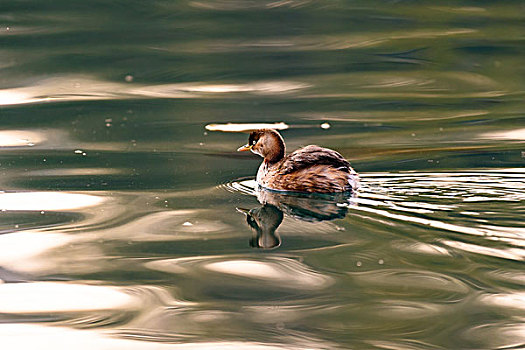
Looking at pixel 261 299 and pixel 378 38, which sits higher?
pixel 378 38

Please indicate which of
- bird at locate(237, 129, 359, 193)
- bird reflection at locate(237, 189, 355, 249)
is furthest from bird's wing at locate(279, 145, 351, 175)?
bird reflection at locate(237, 189, 355, 249)

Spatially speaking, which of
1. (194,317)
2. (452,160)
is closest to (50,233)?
(194,317)

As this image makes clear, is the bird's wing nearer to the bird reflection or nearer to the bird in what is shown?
the bird

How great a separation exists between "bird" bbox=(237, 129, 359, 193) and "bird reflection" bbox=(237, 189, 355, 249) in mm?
53

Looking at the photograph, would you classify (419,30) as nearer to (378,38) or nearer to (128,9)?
(378,38)

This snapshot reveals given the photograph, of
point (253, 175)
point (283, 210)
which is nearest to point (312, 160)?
point (283, 210)

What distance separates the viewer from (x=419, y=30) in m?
10.7

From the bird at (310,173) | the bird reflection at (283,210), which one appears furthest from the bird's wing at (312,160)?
the bird reflection at (283,210)

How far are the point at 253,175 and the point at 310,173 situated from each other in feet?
2.96

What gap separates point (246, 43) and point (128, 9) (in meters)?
1.61

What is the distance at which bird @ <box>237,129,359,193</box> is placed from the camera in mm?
6047

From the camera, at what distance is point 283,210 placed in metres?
5.93

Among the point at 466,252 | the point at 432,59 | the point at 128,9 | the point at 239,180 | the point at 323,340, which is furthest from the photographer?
the point at 128,9

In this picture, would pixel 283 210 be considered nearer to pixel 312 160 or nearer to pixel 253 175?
pixel 312 160
